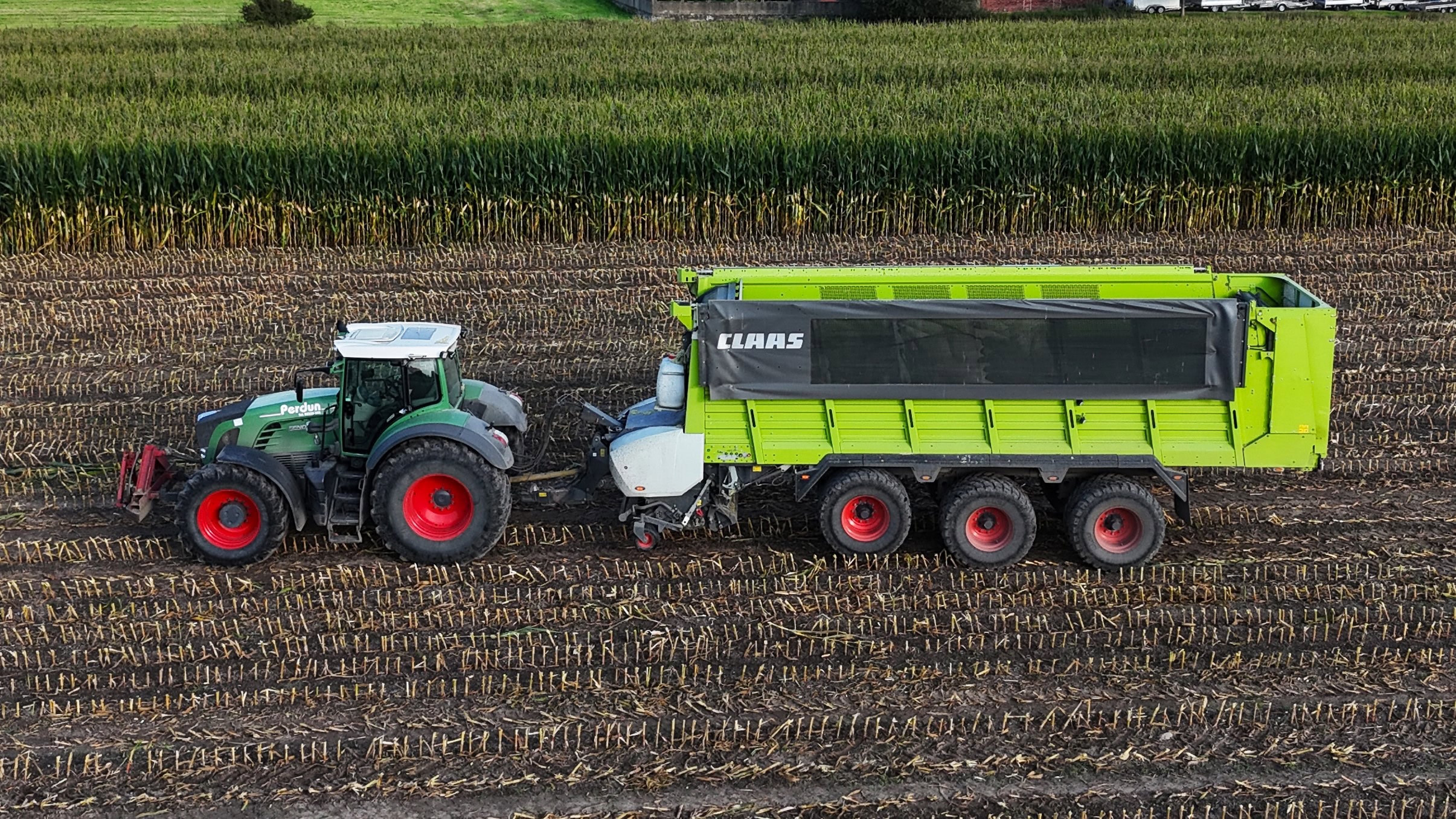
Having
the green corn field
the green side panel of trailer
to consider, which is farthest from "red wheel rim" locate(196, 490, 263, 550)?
the green corn field

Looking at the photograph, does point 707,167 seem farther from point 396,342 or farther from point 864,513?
point 864,513

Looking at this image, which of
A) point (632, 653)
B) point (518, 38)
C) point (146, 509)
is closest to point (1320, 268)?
point (632, 653)

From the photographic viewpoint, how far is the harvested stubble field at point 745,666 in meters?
9.11

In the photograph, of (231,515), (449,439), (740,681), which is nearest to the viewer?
(740,681)

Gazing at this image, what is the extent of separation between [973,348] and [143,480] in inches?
291

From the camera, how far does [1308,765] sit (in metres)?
9.27

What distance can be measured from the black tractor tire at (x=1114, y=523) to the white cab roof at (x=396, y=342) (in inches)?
225

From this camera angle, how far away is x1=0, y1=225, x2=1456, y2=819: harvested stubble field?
9.11 metres

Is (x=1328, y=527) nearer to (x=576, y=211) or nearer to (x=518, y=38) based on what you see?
(x=576, y=211)

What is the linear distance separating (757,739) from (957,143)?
16.3m

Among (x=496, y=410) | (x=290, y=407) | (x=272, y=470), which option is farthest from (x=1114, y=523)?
(x=290, y=407)

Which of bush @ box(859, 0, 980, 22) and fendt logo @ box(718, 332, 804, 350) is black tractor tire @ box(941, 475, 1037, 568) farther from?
bush @ box(859, 0, 980, 22)

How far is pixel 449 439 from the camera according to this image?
11789mm

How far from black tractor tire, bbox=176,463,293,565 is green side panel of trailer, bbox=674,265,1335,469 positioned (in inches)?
146
